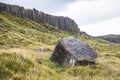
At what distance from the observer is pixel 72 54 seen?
23.8m

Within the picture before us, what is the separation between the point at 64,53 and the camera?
24.6 metres

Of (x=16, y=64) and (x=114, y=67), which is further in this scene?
(x=114, y=67)

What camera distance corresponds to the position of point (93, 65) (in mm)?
23062

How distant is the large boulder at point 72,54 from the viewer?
77.2 ft

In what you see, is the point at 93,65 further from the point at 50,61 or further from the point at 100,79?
the point at 100,79

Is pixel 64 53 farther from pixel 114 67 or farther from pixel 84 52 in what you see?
pixel 114 67

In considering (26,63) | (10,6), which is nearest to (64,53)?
(26,63)

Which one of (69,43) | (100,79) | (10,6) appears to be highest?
(10,6)

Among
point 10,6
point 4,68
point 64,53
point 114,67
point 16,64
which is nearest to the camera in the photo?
point 4,68

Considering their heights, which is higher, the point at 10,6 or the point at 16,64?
the point at 10,6

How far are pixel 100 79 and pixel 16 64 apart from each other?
440cm

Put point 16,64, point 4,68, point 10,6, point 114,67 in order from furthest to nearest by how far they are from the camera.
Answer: point 10,6
point 114,67
point 16,64
point 4,68

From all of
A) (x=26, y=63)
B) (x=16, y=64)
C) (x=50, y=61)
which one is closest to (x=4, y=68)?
(x=16, y=64)

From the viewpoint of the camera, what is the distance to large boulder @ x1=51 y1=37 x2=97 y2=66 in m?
23.5
